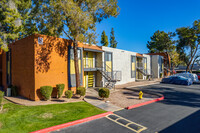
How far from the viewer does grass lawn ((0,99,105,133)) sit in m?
6.27

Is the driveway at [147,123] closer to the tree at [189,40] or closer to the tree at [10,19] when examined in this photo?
the tree at [10,19]

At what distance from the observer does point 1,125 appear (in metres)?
6.43

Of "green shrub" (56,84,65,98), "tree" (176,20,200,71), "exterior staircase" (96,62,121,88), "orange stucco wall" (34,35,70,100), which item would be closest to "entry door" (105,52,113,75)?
"exterior staircase" (96,62,121,88)

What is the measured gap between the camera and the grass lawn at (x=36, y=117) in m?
6.27

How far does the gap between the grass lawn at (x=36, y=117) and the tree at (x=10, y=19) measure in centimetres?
776

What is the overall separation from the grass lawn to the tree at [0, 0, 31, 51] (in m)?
7.76

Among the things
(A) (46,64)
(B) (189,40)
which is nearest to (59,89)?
(A) (46,64)

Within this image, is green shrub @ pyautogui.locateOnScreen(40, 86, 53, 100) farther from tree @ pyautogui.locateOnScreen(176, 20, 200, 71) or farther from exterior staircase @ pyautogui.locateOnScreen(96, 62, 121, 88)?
tree @ pyautogui.locateOnScreen(176, 20, 200, 71)

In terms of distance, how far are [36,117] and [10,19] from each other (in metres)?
12.2

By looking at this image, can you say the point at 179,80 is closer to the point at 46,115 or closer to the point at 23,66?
the point at 46,115

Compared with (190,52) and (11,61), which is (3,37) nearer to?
(11,61)

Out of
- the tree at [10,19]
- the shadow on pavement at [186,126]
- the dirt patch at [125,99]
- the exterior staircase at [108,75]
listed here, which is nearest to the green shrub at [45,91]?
the dirt patch at [125,99]

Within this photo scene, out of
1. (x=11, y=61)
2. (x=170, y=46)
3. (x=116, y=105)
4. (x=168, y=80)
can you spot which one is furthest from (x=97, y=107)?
(x=170, y=46)

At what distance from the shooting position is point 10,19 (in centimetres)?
1376
